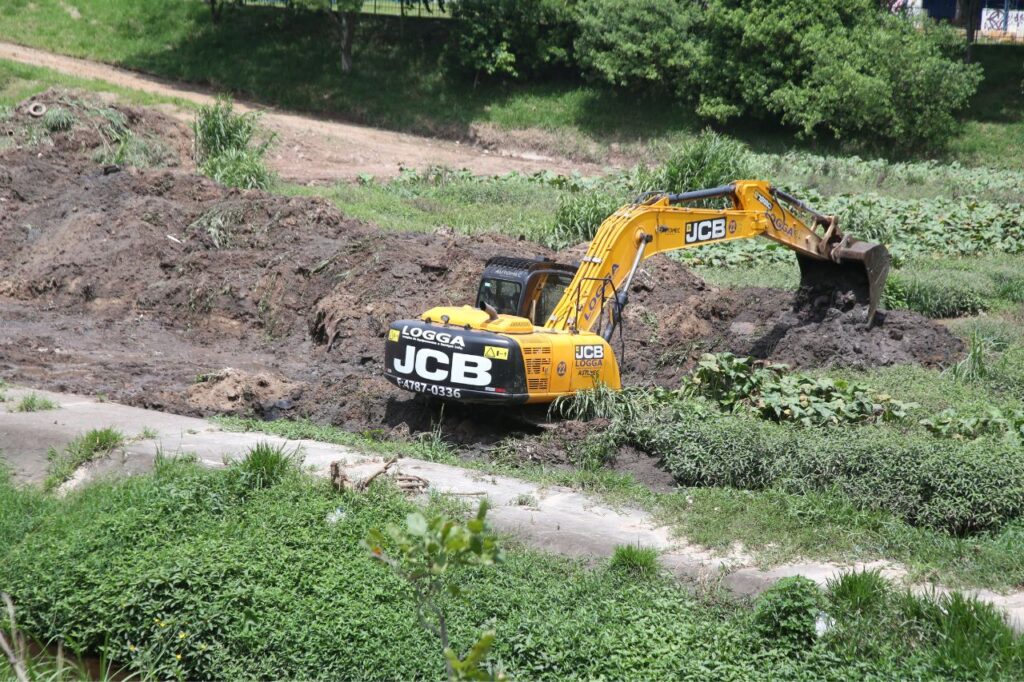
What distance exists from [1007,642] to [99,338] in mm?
12652

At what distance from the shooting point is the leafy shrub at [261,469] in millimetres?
9297

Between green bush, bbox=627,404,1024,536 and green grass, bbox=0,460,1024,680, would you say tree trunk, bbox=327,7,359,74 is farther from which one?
green grass, bbox=0,460,1024,680

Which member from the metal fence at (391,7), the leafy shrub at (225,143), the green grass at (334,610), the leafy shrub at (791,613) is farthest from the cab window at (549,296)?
the metal fence at (391,7)

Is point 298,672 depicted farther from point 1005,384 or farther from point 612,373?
point 1005,384

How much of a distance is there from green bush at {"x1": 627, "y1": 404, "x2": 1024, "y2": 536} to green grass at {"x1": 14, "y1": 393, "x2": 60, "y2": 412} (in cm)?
599

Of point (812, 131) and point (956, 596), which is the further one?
point (812, 131)

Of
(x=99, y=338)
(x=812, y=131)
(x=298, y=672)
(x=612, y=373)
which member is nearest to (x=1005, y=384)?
(x=612, y=373)

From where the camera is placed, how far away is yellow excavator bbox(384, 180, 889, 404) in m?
11.2

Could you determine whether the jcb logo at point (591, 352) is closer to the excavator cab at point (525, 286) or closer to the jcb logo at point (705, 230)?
the excavator cab at point (525, 286)

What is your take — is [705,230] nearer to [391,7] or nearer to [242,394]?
[242,394]

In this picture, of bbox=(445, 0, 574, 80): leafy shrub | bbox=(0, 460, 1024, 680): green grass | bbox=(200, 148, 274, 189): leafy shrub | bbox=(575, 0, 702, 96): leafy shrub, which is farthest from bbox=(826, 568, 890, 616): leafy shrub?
bbox=(445, 0, 574, 80): leafy shrub

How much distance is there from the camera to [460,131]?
112ft

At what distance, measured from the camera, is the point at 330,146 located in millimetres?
29188

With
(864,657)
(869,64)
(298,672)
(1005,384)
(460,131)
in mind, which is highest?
(869,64)
